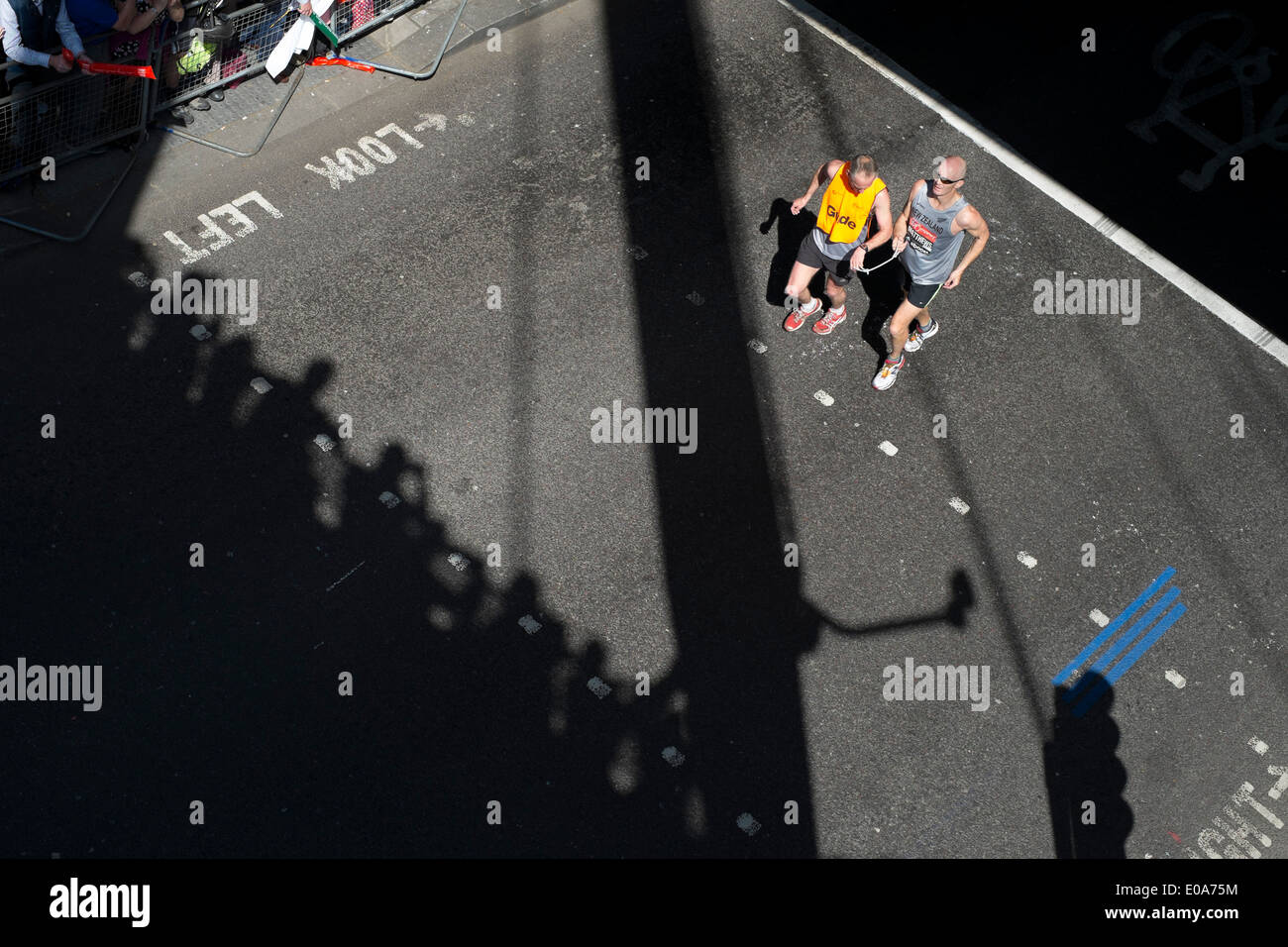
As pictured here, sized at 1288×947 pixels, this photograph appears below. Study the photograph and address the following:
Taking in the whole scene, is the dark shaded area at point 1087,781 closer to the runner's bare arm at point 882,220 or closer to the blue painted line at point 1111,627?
the blue painted line at point 1111,627

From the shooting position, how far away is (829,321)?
11.2m

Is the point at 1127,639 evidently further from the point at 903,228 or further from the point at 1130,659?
the point at 903,228

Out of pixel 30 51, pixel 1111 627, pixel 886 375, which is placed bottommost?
pixel 1111 627

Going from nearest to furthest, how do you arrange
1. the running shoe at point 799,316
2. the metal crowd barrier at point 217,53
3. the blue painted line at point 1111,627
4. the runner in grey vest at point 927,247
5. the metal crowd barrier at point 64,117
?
1. the blue painted line at point 1111,627
2. the runner in grey vest at point 927,247
3. the running shoe at point 799,316
4. the metal crowd barrier at point 64,117
5. the metal crowd barrier at point 217,53

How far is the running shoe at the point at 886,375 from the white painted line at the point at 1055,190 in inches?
123

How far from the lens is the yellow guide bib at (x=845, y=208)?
396 inches

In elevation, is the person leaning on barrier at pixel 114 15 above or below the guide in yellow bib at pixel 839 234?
above

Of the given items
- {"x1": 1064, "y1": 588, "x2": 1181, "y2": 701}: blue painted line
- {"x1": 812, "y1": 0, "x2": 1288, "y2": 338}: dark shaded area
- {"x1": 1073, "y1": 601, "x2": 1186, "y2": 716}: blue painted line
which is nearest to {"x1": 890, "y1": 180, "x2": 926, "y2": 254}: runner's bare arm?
{"x1": 812, "y1": 0, "x2": 1288, "y2": 338}: dark shaded area

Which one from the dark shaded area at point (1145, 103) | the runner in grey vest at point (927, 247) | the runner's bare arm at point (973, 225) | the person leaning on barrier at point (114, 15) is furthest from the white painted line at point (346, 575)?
the dark shaded area at point (1145, 103)

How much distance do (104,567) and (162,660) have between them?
0.97 meters

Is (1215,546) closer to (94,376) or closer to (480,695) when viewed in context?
(480,695)

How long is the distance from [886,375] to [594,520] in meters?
3.01

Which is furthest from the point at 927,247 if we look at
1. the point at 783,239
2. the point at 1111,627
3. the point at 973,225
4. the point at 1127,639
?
the point at 1127,639

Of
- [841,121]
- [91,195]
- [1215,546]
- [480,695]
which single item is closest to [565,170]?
[841,121]
